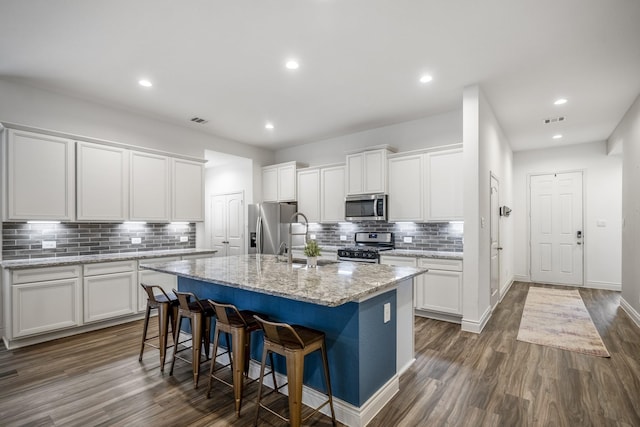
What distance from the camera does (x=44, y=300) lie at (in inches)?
140

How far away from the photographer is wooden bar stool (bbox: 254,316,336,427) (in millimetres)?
1918

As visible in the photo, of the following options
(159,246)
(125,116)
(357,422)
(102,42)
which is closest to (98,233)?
(159,246)

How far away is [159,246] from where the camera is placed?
512 cm

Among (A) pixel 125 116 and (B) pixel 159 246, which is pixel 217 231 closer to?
(B) pixel 159 246

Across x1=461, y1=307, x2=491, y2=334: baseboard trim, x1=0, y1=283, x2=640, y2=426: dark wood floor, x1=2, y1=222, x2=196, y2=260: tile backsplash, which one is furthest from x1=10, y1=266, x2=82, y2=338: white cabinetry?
x1=461, y1=307, x2=491, y2=334: baseboard trim

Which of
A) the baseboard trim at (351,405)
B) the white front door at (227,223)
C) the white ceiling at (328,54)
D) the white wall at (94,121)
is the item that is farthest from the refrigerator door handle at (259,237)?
the baseboard trim at (351,405)

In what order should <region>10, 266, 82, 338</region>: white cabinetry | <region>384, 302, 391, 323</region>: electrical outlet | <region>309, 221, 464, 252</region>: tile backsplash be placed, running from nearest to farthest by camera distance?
<region>384, 302, 391, 323</region>: electrical outlet → <region>10, 266, 82, 338</region>: white cabinetry → <region>309, 221, 464, 252</region>: tile backsplash

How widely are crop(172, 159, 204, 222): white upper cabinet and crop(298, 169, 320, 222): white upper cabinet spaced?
A: 6.07 feet

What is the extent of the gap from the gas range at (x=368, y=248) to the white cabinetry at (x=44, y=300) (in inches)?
138

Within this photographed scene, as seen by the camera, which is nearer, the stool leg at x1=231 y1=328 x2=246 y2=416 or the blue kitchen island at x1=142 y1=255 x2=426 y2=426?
the blue kitchen island at x1=142 y1=255 x2=426 y2=426

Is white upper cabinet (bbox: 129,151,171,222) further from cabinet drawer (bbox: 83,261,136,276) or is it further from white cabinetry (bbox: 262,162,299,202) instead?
white cabinetry (bbox: 262,162,299,202)

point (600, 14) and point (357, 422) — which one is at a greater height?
point (600, 14)

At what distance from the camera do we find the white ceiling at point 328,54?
2479 millimetres

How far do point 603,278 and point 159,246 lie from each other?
27.4 feet
